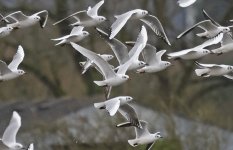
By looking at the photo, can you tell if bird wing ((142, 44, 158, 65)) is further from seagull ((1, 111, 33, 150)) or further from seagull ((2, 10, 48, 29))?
seagull ((1, 111, 33, 150))

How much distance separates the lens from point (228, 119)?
64.8 feet

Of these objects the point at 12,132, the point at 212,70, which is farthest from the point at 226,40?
the point at 12,132

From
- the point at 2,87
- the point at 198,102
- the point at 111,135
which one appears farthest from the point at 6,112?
the point at 111,135

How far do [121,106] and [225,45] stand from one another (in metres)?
1.21

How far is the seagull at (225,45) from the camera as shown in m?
9.51

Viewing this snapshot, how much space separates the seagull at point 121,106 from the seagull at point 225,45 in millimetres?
1002

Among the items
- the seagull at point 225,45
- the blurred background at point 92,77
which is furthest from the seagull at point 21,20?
the blurred background at point 92,77

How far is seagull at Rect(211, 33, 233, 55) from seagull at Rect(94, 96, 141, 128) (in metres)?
1.00

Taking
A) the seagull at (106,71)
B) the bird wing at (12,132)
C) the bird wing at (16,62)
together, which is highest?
the seagull at (106,71)

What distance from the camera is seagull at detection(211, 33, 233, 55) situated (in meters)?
9.51

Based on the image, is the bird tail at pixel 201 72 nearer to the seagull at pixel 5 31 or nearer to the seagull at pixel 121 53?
the seagull at pixel 121 53

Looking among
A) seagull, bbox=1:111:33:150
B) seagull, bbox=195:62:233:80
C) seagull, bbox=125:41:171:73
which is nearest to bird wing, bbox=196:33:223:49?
seagull, bbox=195:62:233:80

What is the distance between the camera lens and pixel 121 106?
9328mm

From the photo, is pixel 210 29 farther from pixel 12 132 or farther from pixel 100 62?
pixel 12 132
